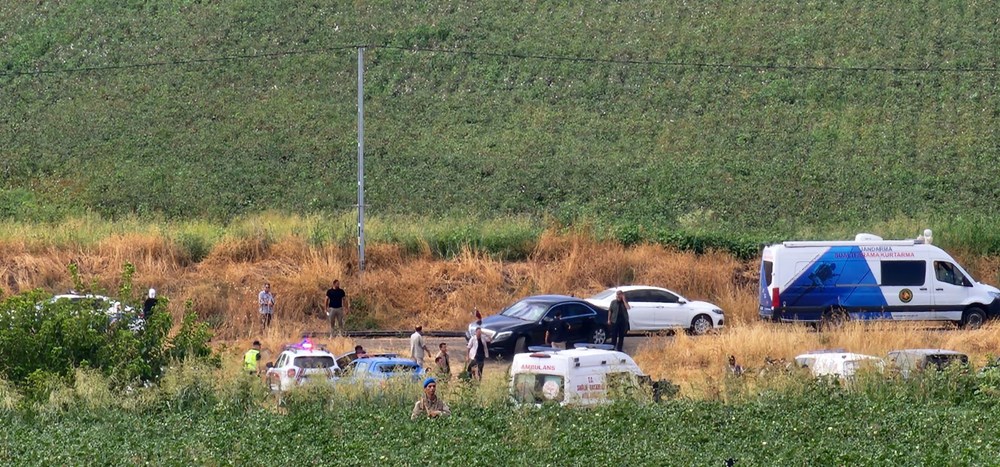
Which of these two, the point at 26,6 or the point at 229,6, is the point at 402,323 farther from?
the point at 26,6

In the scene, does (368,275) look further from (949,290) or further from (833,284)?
(949,290)

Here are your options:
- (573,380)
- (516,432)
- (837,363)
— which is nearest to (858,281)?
(837,363)

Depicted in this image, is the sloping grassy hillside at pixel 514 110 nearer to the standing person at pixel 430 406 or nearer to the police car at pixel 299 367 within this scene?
the police car at pixel 299 367

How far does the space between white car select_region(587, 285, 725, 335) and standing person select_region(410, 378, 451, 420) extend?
14653 millimetres

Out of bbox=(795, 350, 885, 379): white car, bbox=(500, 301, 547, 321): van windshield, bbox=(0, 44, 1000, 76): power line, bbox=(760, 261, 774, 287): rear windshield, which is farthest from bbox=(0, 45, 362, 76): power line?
bbox=(795, 350, 885, 379): white car

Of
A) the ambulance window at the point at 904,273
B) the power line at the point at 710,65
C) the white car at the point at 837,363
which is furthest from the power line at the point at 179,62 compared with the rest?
the white car at the point at 837,363

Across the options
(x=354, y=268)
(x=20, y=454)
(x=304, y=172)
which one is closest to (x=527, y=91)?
(x=304, y=172)

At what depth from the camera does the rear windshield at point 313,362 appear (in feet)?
77.0

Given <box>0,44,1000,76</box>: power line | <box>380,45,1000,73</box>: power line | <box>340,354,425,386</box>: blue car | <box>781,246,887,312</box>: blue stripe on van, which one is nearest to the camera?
<box>340,354,425,386</box>: blue car

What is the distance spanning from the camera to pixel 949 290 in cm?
3225

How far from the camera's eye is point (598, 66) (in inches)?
2366

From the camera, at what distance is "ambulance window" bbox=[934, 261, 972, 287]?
106ft

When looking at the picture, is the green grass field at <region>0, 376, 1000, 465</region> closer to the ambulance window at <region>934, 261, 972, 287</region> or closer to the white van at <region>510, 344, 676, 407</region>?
the white van at <region>510, 344, 676, 407</region>

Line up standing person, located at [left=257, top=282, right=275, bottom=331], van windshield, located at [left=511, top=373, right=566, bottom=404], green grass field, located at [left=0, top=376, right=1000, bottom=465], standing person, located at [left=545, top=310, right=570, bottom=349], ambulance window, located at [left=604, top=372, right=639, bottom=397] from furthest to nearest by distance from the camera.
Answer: standing person, located at [left=257, top=282, right=275, bottom=331]
standing person, located at [left=545, top=310, right=570, bottom=349]
van windshield, located at [left=511, top=373, right=566, bottom=404]
ambulance window, located at [left=604, top=372, right=639, bottom=397]
green grass field, located at [left=0, top=376, right=1000, bottom=465]
